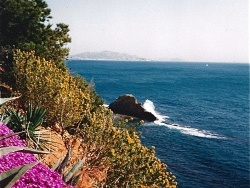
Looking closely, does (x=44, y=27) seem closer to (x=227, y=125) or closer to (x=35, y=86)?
(x=35, y=86)

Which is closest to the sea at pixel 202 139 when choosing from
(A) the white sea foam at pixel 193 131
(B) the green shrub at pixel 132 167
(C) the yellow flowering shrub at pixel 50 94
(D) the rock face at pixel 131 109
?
(A) the white sea foam at pixel 193 131

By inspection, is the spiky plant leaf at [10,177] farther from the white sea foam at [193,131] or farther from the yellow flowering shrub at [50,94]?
the white sea foam at [193,131]

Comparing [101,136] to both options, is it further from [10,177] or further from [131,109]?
[131,109]

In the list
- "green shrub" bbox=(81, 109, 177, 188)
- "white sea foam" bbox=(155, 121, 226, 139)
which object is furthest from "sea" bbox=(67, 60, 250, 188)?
"green shrub" bbox=(81, 109, 177, 188)

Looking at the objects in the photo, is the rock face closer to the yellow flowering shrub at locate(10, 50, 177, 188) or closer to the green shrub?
the yellow flowering shrub at locate(10, 50, 177, 188)

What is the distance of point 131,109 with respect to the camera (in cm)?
6769

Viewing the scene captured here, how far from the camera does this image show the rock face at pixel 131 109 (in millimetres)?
67375

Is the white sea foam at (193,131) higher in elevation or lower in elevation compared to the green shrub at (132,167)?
lower

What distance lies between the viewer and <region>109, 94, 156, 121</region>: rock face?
67.4m

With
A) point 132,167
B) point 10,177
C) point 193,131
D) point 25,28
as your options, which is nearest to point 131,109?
point 193,131

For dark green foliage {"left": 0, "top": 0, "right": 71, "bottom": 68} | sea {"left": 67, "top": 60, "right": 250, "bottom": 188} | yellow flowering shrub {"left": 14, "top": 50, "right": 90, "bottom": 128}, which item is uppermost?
dark green foliage {"left": 0, "top": 0, "right": 71, "bottom": 68}

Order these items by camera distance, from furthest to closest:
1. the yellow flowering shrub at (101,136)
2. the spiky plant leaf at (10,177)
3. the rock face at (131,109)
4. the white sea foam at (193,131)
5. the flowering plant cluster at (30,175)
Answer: the rock face at (131,109) < the white sea foam at (193,131) < the yellow flowering shrub at (101,136) < the flowering plant cluster at (30,175) < the spiky plant leaf at (10,177)

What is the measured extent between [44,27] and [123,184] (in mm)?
24473

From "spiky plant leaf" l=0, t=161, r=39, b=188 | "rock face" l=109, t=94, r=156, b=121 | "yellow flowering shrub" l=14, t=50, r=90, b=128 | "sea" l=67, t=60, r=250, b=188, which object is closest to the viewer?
"spiky plant leaf" l=0, t=161, r=39, b=188
